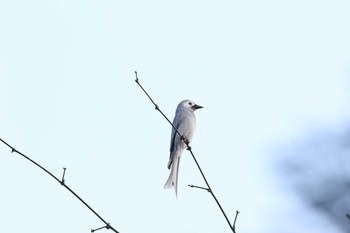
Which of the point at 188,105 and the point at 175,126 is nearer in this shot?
the point at 175,126

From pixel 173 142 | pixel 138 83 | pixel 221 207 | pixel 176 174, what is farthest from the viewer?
pixel 173 142

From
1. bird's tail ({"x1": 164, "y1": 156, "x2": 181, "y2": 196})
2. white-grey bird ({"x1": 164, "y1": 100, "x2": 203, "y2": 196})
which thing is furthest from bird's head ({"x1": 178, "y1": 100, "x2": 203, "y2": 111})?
bird's tail ({"x1": 164, "y1": 156, "x2": 181, "y2": 196})

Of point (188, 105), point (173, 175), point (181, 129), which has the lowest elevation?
point (173, 175)

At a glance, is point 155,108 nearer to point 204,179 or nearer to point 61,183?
point 204,179

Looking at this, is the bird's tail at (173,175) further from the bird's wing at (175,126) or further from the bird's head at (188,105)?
the bird's head at (188,105)

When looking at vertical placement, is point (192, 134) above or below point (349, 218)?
above

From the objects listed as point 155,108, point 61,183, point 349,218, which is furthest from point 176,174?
point 349,218

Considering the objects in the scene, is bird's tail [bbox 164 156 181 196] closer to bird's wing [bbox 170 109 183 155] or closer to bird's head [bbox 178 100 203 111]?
bird's wing [bbox 170 109 183 155]

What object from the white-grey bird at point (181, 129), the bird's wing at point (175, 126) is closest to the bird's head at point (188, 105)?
the white-grey bird at point (181, 129)

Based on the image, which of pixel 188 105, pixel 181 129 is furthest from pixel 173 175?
pixel 188 105

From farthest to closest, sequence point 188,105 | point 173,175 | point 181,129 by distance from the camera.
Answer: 1. point 188,105
2. point 181,129
3. point 173,175

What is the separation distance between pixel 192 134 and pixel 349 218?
23.2 ft

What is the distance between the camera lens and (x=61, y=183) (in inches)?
134

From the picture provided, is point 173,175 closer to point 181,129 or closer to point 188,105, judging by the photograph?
point 181,129
